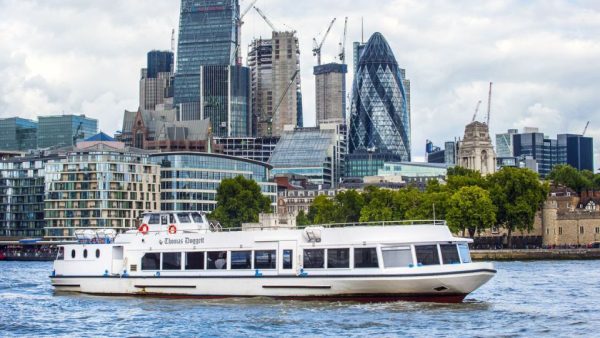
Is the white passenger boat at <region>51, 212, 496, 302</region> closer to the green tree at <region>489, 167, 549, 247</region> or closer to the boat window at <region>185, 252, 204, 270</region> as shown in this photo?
the boat window at <region>185, 252, 204, 270</region>

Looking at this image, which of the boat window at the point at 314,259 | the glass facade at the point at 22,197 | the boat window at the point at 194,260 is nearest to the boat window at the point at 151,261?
the boat window at the point at 194,260

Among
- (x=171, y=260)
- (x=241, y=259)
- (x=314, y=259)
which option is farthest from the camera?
(x=171, y=260)

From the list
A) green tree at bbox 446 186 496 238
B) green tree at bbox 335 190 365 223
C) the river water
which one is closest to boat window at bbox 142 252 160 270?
the river water

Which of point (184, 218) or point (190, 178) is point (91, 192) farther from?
point (184, 218)

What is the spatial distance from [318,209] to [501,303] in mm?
99302

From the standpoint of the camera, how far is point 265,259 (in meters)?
56.1

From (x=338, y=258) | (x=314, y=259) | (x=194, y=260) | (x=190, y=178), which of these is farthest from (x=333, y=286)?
(x=190, y=178)

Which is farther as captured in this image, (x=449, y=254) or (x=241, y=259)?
(x=241, y=259)

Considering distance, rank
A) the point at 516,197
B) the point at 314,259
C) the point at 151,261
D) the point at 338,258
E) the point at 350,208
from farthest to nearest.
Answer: the point at 350,208 < the point at 516,197 < the point at 151,261 < the point at 314,259 < the point at 338,258

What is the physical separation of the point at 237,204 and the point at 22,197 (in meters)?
47.7

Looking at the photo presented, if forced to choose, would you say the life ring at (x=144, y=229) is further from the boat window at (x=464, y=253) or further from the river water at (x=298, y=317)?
the boat window at (x=464, y=253)

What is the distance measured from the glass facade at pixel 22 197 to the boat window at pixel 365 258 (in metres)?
→ 133

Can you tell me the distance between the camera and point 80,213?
168 m

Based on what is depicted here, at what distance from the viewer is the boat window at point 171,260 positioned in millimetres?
58812
